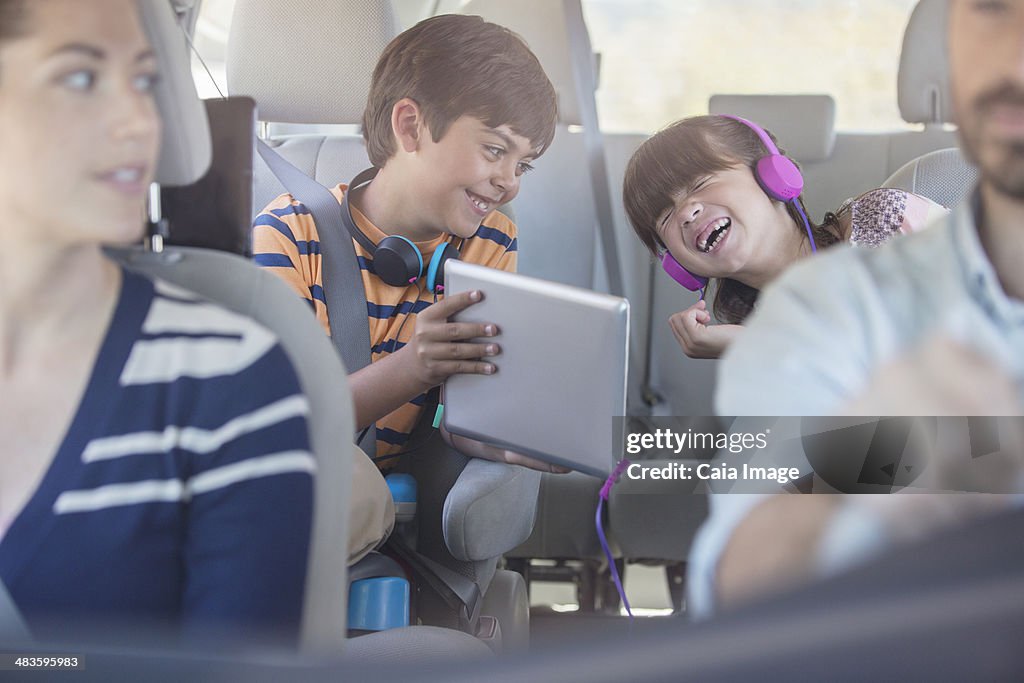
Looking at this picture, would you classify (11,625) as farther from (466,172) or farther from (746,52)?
(746,52)

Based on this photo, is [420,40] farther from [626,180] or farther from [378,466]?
[378,466]

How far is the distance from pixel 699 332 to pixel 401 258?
0.95ft

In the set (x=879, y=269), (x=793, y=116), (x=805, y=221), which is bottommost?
(x=879, y=269)

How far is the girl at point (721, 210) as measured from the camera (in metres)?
0.91

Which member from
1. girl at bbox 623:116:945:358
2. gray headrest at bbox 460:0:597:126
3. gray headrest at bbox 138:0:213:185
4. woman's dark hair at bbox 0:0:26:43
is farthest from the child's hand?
woman's dark hair at bbox 0:0:26:43

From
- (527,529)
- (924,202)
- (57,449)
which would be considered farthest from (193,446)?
(924,202)

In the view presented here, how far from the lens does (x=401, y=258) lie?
3.33 feet

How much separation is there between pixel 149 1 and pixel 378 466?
46 centimetres

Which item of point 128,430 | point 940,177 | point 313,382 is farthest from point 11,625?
point 940,177

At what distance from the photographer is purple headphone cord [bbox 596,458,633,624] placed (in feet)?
3.19

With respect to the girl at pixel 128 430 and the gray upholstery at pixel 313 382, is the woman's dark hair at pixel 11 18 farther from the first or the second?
the gray upholstery at pixel 313 382

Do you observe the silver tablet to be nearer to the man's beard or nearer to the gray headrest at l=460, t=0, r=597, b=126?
the gray headrest at l=460, t=0, r=597, b=126

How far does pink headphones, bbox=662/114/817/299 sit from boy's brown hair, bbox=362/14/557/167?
0.58 ft

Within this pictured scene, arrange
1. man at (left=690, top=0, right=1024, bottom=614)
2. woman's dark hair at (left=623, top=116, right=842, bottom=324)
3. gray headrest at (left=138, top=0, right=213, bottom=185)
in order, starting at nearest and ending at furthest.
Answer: man at (left=690, top=0, right=1024, bottom=614)
gray headrest at (left=138, top=0, right=213, bottom=185)
woman's dark hair at (left=623, top=116, right=842, bottom=324)
